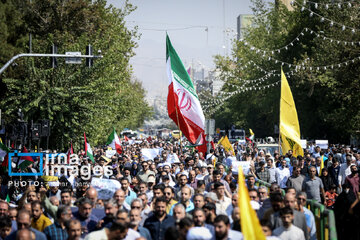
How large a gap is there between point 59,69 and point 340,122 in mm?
20240

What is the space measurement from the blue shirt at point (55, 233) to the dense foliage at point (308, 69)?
20.2 m

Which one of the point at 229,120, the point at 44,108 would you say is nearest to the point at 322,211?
the point at 44,108

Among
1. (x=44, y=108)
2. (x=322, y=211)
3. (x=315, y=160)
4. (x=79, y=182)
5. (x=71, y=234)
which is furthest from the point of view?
(x=44, y=108)

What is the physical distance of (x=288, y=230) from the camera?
307 inches

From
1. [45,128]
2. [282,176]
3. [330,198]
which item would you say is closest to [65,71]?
[45,128]

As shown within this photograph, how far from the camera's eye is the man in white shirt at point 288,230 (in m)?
7.74

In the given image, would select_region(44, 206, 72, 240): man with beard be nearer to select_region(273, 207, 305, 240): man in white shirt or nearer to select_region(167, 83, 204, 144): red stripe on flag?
select_region(273, 207, 305, 240): man in white shirt

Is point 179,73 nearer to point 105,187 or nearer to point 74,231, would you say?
point 105,187

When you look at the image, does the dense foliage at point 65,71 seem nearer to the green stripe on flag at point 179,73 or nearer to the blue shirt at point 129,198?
the green stripe on flag at point 179,73

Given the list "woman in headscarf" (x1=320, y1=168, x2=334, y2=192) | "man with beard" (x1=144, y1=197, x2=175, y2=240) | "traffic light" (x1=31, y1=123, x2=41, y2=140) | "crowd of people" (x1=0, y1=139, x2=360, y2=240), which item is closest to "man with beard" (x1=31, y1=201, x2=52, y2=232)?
"crowd of people" (x1=0, y1=139, x2=360, y2=240)

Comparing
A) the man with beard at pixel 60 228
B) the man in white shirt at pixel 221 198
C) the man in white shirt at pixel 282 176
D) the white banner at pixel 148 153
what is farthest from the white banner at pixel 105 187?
the white banner at pixel 148 153

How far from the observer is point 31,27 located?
136 ft

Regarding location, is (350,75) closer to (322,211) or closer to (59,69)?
(59,69)

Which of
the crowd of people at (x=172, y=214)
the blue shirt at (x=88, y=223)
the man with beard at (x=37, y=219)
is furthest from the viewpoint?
the man with beard at (x=37, y=219)
